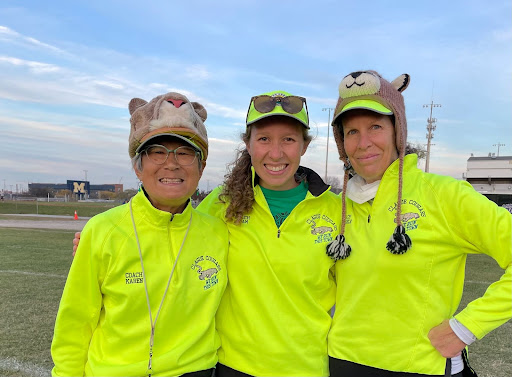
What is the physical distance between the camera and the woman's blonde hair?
2.51 m

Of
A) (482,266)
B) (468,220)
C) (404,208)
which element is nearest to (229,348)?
(404,208)

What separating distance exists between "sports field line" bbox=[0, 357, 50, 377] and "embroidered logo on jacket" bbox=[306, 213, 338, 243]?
3317 millimetres

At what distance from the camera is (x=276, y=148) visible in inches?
96.6

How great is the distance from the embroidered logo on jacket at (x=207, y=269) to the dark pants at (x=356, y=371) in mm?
867

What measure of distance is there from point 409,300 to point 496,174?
181 feet

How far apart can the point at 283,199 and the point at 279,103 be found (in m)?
0.64

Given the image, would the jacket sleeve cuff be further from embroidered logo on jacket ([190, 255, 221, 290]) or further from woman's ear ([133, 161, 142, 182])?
woman's ear ([133, 161, 142, 182])

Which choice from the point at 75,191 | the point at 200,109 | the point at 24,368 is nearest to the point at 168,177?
the point at 200,109

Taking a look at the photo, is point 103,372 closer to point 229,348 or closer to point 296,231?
point 229,348

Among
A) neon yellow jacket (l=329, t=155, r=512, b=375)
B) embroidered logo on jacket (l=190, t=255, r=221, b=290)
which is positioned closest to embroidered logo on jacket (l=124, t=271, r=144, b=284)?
embroidered logo on jacket (l=190, t=255, r=221, b=290)

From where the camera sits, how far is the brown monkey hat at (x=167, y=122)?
6.98ft

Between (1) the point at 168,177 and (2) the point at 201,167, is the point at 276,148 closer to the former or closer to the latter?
(2) the point at 201,167

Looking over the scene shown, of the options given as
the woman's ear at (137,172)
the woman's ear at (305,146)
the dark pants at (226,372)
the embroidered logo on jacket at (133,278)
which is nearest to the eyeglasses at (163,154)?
the woman's ear at (137,172)

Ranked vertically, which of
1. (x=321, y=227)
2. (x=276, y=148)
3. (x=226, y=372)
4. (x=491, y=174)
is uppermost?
(x=491, y=174)
